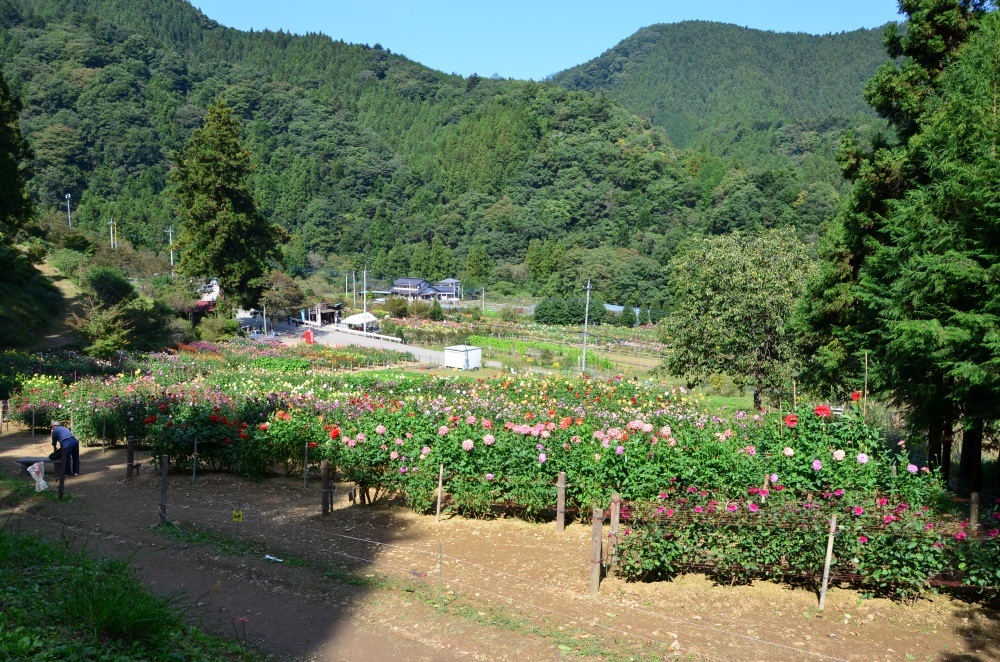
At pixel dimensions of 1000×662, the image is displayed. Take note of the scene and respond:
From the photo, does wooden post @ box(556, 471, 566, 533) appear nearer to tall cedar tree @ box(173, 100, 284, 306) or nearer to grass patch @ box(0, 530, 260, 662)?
grass patch @ box(0, 530, 260, 662)

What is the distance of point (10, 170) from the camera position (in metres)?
28.7

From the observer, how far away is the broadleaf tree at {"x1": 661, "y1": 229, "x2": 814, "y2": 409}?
16.5 meters

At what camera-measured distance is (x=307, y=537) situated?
8820mm

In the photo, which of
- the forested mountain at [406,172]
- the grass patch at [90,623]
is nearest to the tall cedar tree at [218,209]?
the grass patch at [90,623]

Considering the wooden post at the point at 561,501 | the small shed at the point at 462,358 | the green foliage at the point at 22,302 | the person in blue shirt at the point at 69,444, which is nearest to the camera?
the wooden post at the point at 561,501

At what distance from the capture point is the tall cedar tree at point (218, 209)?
3834cm

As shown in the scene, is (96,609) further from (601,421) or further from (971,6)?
(971,6)

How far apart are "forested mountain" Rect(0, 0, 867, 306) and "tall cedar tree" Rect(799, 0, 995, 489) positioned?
57.9m

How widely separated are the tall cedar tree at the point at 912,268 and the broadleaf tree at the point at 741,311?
2025 millimetres

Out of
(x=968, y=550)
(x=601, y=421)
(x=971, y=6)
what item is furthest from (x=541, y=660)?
(x=971, y=6)

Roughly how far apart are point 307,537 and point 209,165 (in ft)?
112

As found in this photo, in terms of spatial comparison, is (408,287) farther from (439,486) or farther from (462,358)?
(439,486)

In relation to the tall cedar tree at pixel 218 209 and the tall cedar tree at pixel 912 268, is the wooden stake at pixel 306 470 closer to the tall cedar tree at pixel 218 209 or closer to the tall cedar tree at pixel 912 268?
the tall cedar tree at pixel 912 268

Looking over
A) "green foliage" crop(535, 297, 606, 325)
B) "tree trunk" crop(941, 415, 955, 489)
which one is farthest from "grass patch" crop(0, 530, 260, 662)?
"green foliage" crop(535, 297, 606, 325)
